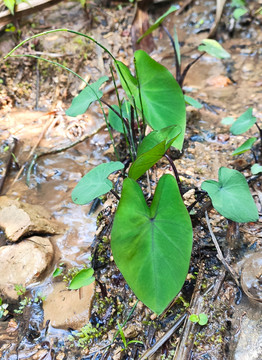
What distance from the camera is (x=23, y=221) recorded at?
6.13 feet

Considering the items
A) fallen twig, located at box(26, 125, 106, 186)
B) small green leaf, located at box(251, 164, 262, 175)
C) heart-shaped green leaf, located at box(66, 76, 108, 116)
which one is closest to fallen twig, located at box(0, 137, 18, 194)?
fallen twig, located at box(26, 125, 106, 186)

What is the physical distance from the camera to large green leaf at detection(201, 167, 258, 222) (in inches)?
49.0

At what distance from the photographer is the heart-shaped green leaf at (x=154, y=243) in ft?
3.38

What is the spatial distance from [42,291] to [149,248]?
874 millimetres

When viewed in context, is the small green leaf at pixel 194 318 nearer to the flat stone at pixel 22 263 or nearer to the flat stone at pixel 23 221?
the flat stone at pixel 22 263

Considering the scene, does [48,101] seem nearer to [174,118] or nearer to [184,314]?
[174,118]

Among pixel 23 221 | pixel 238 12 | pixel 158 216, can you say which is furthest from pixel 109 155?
pixel 238 12

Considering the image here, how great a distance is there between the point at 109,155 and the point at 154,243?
138cm

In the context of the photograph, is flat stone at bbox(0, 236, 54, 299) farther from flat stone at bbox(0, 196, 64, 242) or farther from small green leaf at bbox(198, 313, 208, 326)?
small green leaf at bbox(198, 313, 208, 326)

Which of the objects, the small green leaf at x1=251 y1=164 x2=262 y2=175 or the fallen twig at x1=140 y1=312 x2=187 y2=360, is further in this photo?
the small green leaf at x1=251 y1=164 x2=262 y2=175

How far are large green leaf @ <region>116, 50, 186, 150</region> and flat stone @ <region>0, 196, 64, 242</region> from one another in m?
0.92

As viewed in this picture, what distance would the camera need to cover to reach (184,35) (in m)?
3.46

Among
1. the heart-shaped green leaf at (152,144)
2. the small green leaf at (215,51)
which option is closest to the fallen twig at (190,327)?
the heart-shaped green leaf at (152,144)

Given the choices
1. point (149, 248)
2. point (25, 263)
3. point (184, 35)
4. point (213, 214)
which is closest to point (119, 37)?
point (184, 35)
